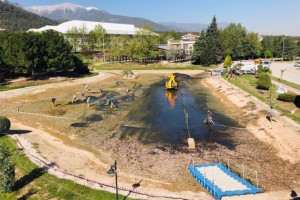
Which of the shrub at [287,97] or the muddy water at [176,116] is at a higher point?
the shrub at [287,97]

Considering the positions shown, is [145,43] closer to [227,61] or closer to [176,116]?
[227,61]

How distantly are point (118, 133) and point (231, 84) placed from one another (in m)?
31.2

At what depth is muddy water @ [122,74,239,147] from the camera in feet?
97.3

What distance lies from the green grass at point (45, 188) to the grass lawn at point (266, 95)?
78.1 ft

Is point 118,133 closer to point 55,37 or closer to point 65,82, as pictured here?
point 65,82

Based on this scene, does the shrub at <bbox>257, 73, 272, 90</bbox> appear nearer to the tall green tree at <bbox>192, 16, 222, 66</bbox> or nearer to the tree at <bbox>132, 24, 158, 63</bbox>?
the tall green tree at <bbox>192, 16, 222, 66</bbox>

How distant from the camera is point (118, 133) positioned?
100 ft

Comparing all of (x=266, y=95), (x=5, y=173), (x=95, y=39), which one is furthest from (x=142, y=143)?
(x=95, y=39)

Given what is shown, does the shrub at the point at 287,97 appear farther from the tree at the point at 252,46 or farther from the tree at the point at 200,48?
the tree at the point at 252,46

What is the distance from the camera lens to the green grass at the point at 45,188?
17.7 m

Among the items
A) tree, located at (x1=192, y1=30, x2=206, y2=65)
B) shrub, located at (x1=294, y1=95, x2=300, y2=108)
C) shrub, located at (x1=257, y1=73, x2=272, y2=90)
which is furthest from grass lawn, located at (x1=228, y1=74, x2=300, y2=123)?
tree, located at (x1=192, y1=30, x2=206, y2=65)

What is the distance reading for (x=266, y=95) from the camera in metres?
44.8

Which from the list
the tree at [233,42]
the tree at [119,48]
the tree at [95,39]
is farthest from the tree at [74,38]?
the tree at [233,42]

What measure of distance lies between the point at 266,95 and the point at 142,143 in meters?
25.5
